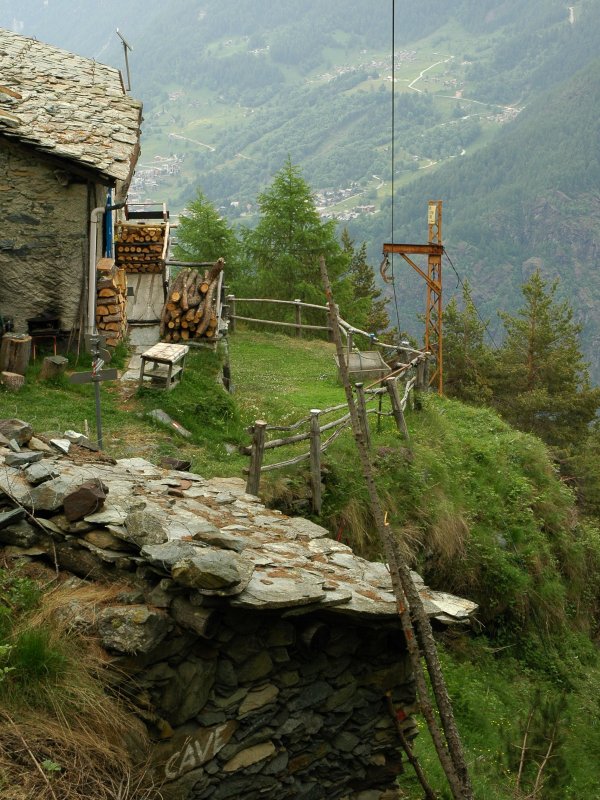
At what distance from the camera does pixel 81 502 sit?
617 cm

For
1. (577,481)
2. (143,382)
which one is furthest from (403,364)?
(577,481)

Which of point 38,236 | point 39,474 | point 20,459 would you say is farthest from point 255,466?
point 38,236

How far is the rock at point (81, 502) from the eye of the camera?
6.16 m

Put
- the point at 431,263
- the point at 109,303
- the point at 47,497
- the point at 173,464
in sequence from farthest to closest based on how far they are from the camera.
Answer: the point at 431,263 → the point at 109,303 → the point at 173,464 → the point at 47,497

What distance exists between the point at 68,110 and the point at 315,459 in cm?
804

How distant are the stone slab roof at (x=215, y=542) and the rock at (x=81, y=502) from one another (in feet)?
0.19

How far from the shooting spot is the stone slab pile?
5496mm

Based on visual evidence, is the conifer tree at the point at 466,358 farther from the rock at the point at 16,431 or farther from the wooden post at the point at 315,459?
the rock at the point at 16,431

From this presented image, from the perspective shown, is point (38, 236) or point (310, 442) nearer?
point (310, 442)

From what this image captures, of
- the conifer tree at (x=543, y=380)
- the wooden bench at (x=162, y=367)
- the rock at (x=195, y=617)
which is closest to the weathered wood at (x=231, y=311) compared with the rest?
the wooden bench at (x=162, y=367)


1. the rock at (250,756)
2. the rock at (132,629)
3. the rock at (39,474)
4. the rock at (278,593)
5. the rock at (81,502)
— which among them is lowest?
the rock at (250,756)

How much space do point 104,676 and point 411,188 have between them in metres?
172

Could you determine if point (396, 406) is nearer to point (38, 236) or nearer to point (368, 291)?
point (38, 236)

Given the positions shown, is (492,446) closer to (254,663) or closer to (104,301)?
(104,301)
